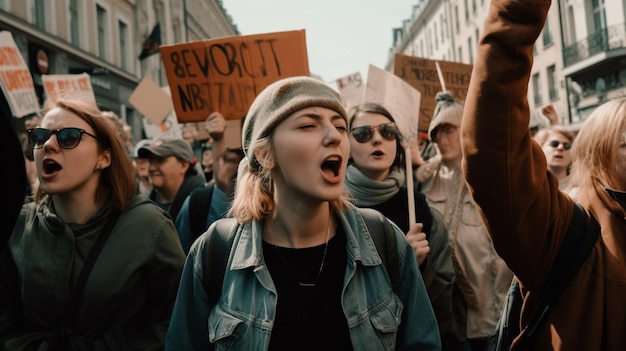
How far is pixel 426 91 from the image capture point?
21.6ft

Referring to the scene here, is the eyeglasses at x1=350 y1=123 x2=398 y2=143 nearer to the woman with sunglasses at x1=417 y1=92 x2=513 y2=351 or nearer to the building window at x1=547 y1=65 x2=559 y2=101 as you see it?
the woman with sunglasses at x1=417 y1=92 x2=513 y2=351

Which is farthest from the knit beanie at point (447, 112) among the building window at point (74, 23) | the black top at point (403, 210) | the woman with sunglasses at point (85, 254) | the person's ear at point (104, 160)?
the building window at point (74, 23)

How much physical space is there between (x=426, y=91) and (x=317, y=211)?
4.54m

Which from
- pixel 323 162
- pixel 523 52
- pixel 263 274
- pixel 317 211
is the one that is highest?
pixel 523 52

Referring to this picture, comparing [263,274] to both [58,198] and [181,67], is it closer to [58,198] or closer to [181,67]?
[58,198]

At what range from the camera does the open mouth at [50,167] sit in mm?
2764

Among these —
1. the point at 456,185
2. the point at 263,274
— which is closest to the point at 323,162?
the point at 263,274

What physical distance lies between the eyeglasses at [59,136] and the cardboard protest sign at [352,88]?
6.24 meters

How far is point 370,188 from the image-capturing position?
3.54m

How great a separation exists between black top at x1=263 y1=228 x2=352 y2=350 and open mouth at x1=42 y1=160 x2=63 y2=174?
108 centimetres

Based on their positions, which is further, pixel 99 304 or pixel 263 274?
pixel 99 304

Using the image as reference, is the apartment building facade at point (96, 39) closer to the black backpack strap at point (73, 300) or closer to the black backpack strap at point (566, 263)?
the black backpack strap at point (73, 300)

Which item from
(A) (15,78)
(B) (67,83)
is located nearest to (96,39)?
(B) (67,83)

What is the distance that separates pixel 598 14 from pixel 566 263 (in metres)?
27.7
